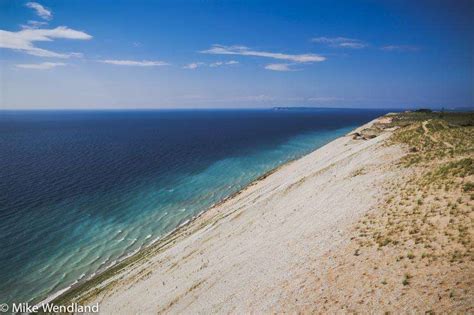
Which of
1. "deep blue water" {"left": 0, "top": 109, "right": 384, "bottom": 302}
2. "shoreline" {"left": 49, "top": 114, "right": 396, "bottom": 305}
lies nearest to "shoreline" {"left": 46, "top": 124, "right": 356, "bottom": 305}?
"shoreline" {"left": 49, "top": 114, "right": 396, "bottom": 305}

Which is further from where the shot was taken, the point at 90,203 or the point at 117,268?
the point at 90,203

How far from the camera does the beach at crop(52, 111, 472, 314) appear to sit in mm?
16000

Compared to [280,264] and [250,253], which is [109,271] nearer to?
[250,253]

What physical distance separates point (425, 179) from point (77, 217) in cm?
4792

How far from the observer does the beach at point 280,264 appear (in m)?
16.0

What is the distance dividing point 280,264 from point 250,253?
408cm

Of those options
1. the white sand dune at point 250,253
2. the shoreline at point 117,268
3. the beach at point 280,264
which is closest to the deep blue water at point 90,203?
the shoreline at point 117,268

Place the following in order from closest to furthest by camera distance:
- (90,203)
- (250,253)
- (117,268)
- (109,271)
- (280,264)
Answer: (280,264) < (250,253) < (109,271) < (117,268) < (90,203)

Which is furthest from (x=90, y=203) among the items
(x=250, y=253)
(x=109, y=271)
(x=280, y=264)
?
(x=280, y=264)

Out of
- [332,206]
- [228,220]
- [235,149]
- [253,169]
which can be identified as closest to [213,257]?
[228,220]

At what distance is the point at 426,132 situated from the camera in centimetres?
4969

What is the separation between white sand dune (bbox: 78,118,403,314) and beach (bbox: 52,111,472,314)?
9 centimetres

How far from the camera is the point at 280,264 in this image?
21266 millimetres

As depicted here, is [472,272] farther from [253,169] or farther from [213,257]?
[253,169]
